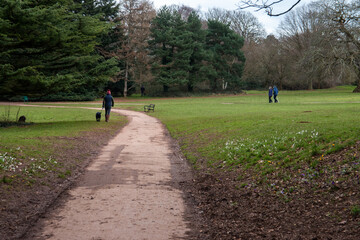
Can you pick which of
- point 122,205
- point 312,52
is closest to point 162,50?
point 312,52

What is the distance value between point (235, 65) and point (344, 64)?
27.0m

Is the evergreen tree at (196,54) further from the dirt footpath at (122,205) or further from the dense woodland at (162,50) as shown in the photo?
the dirt footpath at (122,205)

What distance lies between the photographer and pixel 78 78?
64.6 ft

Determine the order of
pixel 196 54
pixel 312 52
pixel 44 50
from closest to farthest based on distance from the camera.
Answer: pixel 44 50 → pixel 312 52 → pixel 196 54

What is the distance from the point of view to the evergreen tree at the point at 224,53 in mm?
Result: 65812

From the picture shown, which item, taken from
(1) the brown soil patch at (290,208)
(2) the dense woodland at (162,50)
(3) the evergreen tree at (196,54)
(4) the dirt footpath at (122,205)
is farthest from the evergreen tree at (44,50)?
(3) the evergreen tree at (196,54)

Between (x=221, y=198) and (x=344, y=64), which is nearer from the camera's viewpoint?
(x=221, y=198)

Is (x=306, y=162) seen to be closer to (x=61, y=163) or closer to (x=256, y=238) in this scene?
(x=256, y=238)

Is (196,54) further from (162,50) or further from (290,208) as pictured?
(290,208)

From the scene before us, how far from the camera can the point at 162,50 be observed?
58.6 meters

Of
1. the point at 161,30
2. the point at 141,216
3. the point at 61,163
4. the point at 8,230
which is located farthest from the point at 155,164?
the point at 161,30

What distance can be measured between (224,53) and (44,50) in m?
52.1

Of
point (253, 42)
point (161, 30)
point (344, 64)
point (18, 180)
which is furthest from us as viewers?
point (253, 42)

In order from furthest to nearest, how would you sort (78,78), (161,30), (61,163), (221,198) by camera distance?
(161,30) < (78,78) < (61,163) < (221,198)
